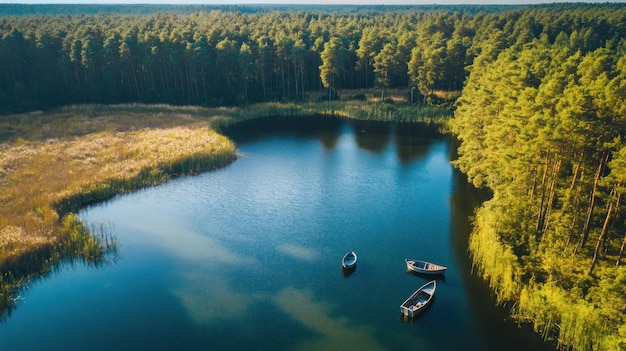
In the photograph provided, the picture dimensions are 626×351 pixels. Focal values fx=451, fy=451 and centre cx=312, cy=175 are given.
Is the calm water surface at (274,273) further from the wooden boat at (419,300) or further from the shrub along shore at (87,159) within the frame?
the shrub along shore at (87,159)

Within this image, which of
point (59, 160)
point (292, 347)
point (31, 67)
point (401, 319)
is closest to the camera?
point (292, 347)

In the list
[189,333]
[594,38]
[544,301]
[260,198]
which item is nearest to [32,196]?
[260,198]

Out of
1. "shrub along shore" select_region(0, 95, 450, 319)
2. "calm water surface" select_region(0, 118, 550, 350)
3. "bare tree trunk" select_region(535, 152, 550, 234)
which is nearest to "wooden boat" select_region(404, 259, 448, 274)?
"calm water surface" select_region(0, 118, 550, 350)

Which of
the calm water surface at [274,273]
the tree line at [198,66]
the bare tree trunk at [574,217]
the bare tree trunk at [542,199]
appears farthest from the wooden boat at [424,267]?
the tree line at [198,66]

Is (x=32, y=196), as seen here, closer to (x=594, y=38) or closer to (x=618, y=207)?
(x=618, y=207)

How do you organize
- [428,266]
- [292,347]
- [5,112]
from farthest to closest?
[5,112]
[428,266]
[292,347]

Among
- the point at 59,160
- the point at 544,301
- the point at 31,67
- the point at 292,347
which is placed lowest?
the point at 292,347

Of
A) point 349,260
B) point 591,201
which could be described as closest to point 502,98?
point 591,201
